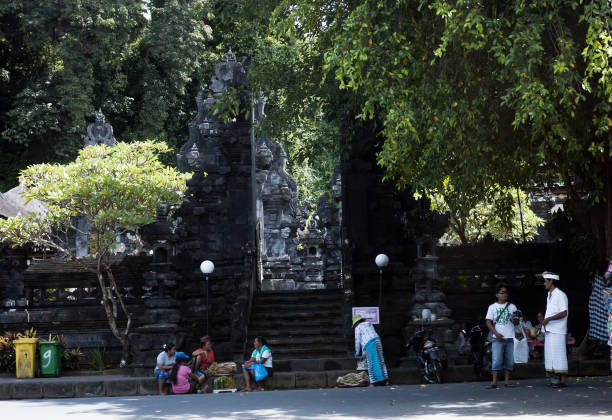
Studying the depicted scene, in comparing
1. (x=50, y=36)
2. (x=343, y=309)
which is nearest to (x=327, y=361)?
(x=343, y=309)

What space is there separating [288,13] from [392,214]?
6.18 meters

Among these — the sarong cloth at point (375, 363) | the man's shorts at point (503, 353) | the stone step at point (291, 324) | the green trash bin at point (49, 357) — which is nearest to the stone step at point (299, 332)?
the stone step at point (291, 324)

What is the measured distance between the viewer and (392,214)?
21.7 metres

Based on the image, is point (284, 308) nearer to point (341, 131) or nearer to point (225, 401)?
point (341, 131)

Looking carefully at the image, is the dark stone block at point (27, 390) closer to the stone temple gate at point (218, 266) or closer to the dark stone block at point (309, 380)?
the stone temple gate at point (218, 266)

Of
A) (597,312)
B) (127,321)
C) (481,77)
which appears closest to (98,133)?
(127,321)

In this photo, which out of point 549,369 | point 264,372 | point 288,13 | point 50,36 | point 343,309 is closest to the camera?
point 549,369

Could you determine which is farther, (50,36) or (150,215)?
(50,36)

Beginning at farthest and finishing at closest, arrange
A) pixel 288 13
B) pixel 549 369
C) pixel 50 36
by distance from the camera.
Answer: pixel 50 36
pixel 288 13
pixel 549 369

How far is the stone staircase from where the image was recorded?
61.1ft

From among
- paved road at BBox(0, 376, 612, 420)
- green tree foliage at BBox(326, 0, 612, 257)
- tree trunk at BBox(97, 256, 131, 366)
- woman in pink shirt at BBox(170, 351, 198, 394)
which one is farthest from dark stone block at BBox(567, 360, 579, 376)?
tree trunk at BBox(97, 256, 131, 366)

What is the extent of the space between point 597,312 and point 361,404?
7.69 metres

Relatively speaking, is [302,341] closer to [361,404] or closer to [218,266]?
[218,266]

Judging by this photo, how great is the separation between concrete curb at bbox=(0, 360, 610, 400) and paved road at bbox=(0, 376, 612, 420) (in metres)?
0.95
